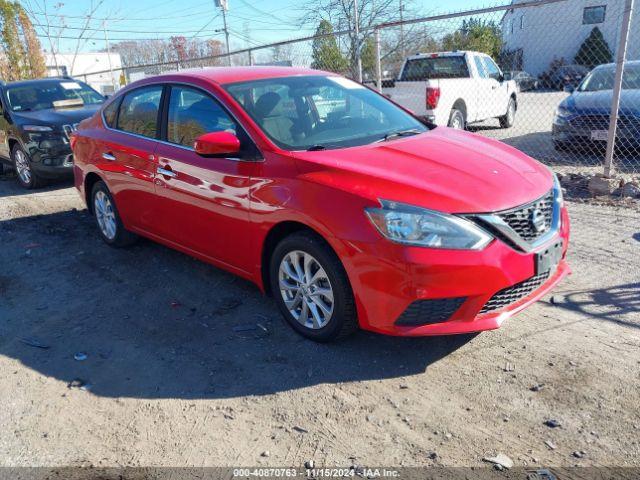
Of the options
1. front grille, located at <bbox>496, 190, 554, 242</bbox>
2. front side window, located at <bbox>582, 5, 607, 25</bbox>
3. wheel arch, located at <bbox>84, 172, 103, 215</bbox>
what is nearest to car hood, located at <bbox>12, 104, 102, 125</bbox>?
wheel arch, located at <bbox>84, 172, 103, 215</bbox>

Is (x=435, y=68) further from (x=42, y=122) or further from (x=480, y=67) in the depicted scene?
(x=42, y=122)

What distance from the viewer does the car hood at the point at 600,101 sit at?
8078mm

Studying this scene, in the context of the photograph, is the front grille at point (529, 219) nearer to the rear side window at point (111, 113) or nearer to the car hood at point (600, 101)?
the rear side window at point (111, 113)

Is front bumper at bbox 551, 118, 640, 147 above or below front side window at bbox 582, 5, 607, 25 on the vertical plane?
below

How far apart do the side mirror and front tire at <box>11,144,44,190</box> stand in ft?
20.3

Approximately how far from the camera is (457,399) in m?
3.06

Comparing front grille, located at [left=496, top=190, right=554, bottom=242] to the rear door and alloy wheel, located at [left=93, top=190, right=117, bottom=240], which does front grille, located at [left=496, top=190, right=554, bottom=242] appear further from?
alloy wheel, located at [left=93, top=190, right=117, bottom=240]

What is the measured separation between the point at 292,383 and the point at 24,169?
7.59 m

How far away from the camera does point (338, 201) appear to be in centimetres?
322

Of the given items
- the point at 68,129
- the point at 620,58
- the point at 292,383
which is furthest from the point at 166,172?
the point at 620,58

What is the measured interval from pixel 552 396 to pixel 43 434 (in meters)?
2.80

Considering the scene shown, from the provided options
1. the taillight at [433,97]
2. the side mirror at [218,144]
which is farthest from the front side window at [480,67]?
the side mirror at [218,144]

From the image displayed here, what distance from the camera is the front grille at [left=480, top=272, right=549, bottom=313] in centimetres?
317

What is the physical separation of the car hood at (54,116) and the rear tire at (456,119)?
646 centimetres
